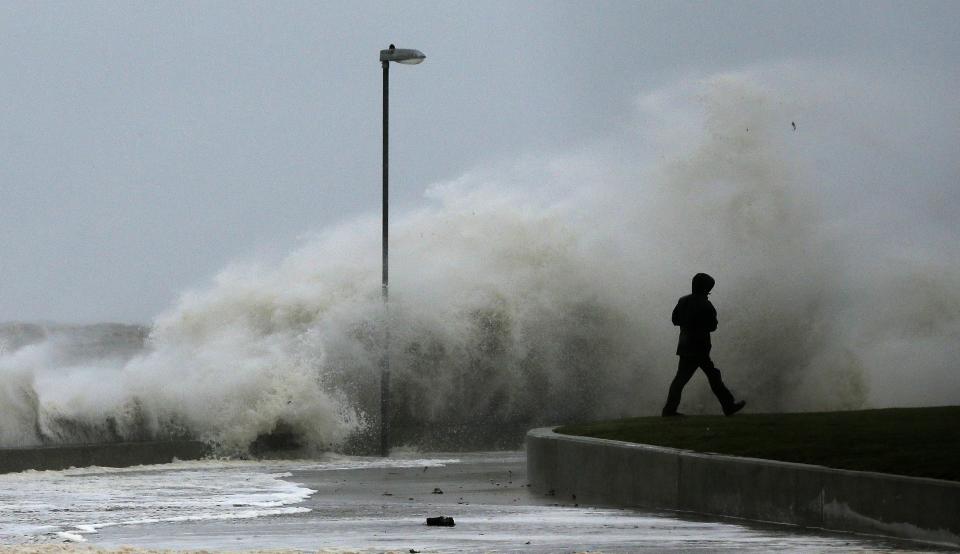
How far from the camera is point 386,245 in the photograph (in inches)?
1015

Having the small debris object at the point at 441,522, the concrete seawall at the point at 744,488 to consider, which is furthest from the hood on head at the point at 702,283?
the small debris object at the point at 441,522

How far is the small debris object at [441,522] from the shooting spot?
40.9ft

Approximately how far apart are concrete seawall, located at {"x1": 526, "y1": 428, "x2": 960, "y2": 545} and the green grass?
292 mm

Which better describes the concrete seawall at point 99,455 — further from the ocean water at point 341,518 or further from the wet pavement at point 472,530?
→ the wet pavement at point 472,530

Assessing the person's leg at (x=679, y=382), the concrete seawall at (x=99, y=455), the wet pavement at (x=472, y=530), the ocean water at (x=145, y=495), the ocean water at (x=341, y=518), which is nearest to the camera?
the wet pavement at (x=472, y=530)

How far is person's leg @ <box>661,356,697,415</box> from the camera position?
18.2 meters

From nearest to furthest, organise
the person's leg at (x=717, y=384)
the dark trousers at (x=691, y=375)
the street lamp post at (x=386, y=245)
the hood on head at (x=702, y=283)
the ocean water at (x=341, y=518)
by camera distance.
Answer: the ocean water at (x=341, y=518) < the dark trousers at (x=691, y=375) < the person's leg at (x=717, y=384) < the hood on head at (x=702, y=283) < the street lamp post at (x=386, y=245)

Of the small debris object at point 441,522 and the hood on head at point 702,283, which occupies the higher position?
the hood on head at point 702,283

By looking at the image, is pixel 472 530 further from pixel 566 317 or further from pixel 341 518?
pixel 566 317

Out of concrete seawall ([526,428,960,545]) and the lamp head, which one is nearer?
concrete seawall ([526,428,960,545])

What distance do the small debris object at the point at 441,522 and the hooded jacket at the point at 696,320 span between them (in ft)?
20.8

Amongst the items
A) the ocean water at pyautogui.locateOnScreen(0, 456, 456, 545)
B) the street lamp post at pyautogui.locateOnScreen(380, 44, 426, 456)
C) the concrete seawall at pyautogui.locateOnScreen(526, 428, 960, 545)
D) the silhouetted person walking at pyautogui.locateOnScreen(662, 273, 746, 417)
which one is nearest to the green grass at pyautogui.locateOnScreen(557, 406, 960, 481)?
the concrete seawall at pyautogui.locateOnScreen(526, 428, 960, 545)

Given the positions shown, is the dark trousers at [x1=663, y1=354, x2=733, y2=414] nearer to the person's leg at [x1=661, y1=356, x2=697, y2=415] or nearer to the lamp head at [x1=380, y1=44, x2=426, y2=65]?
the person's leg at [x1=661, y1=356, x2=697, y2=415]

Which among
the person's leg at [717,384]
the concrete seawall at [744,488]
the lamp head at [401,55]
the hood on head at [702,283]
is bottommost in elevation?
the concrete seawall at [744,488]
